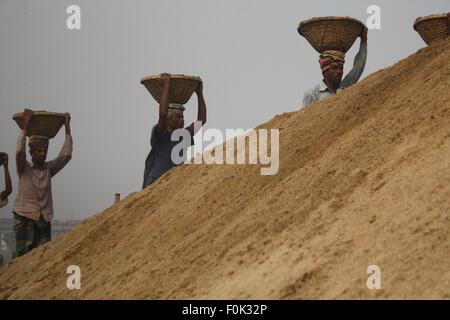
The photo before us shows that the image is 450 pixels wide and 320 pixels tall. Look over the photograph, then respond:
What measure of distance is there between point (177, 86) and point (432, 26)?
3019 millimetres

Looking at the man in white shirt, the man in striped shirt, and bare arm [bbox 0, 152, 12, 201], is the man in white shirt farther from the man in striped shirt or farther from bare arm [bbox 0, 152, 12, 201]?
bare arm [bbox 0, 152, 12, 201]

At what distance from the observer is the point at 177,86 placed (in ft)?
17.0

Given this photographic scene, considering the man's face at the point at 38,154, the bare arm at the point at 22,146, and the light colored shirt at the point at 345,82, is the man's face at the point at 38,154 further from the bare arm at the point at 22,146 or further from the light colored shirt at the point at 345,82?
the light colored shirt at the point at 345,82

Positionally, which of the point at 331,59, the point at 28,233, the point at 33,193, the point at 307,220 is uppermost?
the point at 331,59

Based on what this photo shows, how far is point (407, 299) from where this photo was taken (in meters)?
1.82

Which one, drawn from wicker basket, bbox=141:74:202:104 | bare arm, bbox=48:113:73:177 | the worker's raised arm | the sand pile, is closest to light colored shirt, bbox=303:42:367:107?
the worker's raised arm

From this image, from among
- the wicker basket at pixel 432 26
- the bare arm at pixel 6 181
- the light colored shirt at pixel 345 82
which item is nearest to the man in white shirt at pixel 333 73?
the light colored shirt at pixel 345 82

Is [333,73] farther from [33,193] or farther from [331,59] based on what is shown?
[33,193]

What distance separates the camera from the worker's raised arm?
562 cm

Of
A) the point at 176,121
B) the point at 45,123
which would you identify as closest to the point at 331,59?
the point at 176,121

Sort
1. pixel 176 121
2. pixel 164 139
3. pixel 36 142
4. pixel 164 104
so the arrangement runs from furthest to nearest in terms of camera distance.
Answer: pixel 36 142, pixel 176 121, pixel 164 139, pixel 164 104

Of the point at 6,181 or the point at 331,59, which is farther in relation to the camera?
the point at 6,181

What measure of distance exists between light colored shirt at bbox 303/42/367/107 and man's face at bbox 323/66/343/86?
10 cm

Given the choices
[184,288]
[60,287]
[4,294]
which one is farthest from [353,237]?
[4,294]
